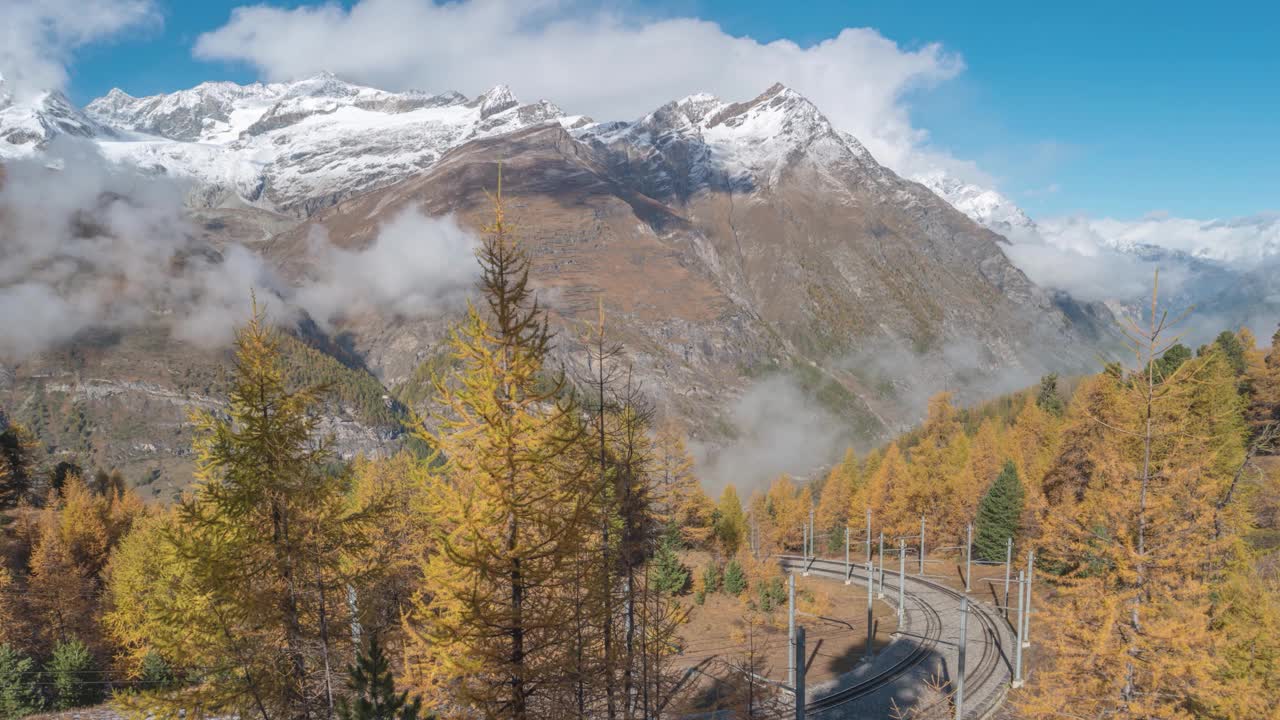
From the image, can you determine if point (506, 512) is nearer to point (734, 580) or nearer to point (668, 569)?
point (668, 569)

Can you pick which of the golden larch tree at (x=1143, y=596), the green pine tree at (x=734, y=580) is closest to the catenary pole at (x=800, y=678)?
the golden larch tree at (x=1143, y=596)

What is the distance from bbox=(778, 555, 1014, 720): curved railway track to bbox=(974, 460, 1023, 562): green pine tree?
7.86m

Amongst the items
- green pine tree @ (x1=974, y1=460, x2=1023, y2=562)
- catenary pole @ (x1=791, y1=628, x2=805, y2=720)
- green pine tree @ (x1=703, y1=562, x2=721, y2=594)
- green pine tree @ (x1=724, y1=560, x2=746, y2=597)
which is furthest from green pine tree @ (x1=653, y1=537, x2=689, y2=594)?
catenary pole @ (x1=791, y1=628, x2=805, y2=720)

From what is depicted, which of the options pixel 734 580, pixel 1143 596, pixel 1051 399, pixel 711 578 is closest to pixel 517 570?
pixel 1143 596

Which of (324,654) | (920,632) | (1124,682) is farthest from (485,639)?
(920,632)

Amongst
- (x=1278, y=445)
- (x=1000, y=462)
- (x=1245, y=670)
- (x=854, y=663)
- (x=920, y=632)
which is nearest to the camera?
(x=1245, y=670)

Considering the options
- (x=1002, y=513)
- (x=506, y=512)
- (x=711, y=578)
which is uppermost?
(x=506, y=512)

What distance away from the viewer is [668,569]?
47906 mm

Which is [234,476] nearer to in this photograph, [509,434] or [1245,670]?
[509,434]

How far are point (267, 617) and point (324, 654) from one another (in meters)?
1.57

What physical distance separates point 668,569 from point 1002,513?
33947 mm

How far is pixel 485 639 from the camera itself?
36.5 feet

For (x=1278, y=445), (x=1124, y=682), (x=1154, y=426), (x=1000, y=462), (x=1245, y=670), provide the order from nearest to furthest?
(x=1124, y=682) → (x=1154, y=426) → (x=1245, y=670) → (x=1278, y=445) → (x=1000, y=462)

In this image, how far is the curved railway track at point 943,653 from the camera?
33.6 meters
